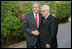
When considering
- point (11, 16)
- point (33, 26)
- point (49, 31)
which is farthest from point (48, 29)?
point (11, 16)

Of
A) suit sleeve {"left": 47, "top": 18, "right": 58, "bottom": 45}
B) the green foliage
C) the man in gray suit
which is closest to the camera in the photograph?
suit sleeve {"left": 47, "top": 18, "right": 58, "bottom": 45}

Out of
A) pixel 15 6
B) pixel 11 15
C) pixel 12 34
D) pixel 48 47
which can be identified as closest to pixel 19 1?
pixel 15 6

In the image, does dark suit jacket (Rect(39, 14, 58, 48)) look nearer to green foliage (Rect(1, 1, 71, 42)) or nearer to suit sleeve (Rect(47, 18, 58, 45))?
suit sleeve (Rect(47, 18, 58, 45))

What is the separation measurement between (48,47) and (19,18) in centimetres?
433

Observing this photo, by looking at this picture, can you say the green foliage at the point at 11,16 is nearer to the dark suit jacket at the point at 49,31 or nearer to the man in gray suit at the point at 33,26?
the man in gray suit at the point at 33,26

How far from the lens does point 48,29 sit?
316cm

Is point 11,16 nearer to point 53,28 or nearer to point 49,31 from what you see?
point 49,31

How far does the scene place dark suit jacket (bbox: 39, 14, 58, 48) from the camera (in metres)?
3.08

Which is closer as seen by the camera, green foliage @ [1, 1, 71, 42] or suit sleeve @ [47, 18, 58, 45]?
suit sleeve @ [47, 18, 58, 45]

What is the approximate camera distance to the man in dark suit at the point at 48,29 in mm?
3084

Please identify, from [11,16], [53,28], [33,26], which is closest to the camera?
[53,28]

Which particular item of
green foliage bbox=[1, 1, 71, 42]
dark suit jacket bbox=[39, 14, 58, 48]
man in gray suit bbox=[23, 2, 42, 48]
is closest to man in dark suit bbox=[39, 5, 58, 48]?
dark suit jacket bbox=[39, 14, 58, 48]

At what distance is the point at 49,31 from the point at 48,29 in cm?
4

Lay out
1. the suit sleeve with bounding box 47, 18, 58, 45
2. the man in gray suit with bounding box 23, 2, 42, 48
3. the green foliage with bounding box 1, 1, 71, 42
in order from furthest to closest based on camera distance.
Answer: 1. the green foliage with bounding box 1, 1, 71, 42
2. the man in gray suit with bounding box 23, 2, 42, 48
3. the suit sleeve with bounding box 47, 18, 58, 45
